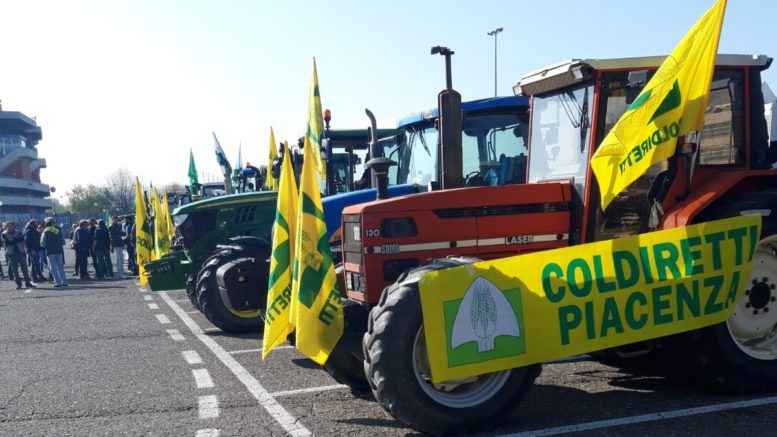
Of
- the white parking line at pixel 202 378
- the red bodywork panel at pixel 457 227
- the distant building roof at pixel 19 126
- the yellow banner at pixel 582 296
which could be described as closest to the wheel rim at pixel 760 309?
the yellow banner at pixel 582 296

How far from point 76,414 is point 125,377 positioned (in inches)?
51.8

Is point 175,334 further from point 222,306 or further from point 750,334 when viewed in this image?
point 750,334

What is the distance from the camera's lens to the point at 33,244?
20.2 meters

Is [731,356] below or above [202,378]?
above

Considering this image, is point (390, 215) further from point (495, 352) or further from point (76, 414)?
point (76, 414)

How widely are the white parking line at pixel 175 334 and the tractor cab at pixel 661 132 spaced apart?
18.3 ft

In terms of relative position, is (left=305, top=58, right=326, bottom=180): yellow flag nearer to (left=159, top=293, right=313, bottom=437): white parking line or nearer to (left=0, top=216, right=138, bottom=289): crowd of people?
(left=159, top=293, right=313, bottom=437): white parking line

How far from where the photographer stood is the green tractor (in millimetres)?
9680

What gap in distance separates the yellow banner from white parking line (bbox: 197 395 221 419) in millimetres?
1988

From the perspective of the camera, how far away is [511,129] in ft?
27.8

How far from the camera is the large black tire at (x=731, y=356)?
558cm

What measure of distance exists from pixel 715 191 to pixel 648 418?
1.82 m

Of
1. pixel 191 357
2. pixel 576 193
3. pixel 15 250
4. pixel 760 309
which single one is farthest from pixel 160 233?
pixel 760 309

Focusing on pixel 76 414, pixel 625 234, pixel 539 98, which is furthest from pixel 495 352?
pixel 76 414
